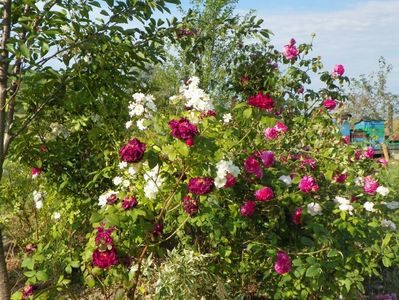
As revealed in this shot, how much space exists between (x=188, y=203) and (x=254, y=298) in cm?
146

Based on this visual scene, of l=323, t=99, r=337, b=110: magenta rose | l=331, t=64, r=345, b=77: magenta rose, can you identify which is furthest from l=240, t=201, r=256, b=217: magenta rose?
l=331, t=64, r=345, b=77: magenta rose

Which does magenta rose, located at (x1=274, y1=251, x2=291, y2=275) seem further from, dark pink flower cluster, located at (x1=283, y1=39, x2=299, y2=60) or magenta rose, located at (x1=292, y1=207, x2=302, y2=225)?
dark pink flower cluster, located at (x1=283, y1=39, x2=299, y2=60)

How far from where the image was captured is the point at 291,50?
4266mm

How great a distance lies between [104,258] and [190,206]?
0.45 meters

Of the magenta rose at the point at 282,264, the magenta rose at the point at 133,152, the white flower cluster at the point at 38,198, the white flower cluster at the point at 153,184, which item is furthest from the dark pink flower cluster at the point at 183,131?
the white flower cluster at the point at 38,198

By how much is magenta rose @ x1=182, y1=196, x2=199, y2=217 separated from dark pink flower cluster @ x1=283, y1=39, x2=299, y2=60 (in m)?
2.46

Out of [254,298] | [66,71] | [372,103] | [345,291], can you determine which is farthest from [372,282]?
[372,103]

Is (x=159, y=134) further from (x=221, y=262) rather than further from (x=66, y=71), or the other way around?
(x=221, y=262)

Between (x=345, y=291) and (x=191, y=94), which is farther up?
(x=191, y=94)

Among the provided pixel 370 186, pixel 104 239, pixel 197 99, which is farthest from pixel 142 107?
pixel 370 186

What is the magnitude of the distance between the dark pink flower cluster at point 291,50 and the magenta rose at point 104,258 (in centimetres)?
284

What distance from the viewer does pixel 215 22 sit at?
288cm

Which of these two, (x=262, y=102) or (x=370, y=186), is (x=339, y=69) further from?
(x=262, y=102)

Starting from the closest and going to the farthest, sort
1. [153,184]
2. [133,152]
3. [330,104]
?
[133,152], [153,184], [330,104]
